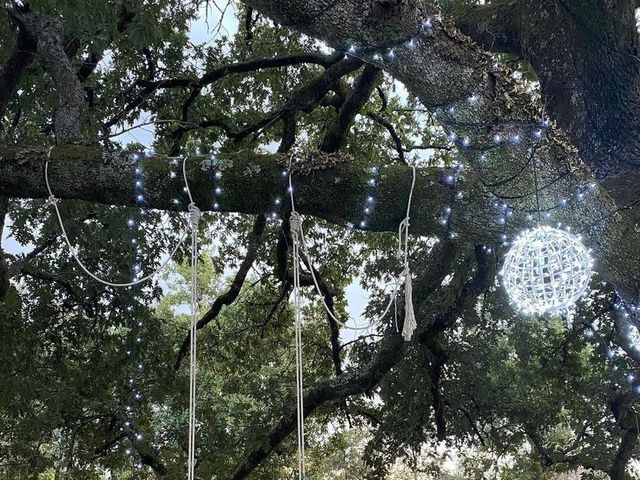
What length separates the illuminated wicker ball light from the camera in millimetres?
1691

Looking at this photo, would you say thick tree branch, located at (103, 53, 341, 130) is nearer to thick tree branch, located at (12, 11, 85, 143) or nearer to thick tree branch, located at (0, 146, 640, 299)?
thick tree branch, located at (12, 11, 85, 143)

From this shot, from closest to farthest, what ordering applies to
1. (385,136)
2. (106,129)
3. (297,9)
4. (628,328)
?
(297,9) → (628,328) → (106,129) → (385,136)

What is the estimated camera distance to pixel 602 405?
3881 mm

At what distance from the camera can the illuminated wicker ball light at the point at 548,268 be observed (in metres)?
1.69

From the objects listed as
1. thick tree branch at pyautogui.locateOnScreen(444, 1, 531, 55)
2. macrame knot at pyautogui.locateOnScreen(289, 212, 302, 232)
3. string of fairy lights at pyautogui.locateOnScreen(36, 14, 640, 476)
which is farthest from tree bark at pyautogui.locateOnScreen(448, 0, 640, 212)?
macrame knot at pyautogui.locateOnScreen(289, 212, 302, 232)

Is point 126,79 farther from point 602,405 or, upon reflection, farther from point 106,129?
point 602,405

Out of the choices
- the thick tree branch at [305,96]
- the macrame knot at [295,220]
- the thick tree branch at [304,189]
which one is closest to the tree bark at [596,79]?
the thick tree branch at [304,189]

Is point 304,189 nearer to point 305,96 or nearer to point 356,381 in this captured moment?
point 305,96

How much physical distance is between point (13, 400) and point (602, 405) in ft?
11.9

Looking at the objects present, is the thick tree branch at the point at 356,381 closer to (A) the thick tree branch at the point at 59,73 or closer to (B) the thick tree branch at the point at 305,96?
(B) the thick tree branch at the point at 305,96

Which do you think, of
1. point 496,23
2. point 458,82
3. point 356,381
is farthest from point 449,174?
point 356,381

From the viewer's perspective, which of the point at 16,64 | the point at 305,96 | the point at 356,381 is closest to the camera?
the point at 16,64

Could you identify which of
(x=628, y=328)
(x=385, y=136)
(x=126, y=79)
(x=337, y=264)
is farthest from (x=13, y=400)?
(x=628, y=328)

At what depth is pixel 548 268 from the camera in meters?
1.73
